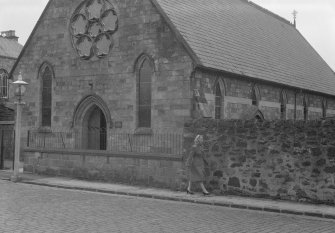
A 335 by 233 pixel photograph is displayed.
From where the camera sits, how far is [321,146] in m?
13.5

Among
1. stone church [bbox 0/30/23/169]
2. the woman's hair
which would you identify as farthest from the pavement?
stone church [bbox 0/30/23/169]

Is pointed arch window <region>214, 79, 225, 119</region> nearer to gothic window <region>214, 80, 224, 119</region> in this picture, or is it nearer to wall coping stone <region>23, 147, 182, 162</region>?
gothic window <region>214, 80, 224, 119</region>

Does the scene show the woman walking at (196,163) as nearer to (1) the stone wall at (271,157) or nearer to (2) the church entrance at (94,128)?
(1) the stone wall at (271,157)

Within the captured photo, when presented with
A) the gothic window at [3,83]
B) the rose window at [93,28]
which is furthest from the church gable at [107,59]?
the gothic window at [3,83]

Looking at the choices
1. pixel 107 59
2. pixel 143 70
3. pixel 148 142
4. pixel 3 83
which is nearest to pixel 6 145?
pixel 107 59

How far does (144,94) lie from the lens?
19766mm

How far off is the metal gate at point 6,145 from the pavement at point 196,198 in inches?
178

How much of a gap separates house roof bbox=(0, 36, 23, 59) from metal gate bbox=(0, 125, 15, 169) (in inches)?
962

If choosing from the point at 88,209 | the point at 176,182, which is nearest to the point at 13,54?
the point at 176,182

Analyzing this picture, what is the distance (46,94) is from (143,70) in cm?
603

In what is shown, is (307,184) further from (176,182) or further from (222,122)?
(176,182)

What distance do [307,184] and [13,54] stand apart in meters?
42.4

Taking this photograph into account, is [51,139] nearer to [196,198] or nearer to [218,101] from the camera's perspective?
[218,101]

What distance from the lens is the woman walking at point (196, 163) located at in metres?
15.5
